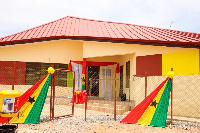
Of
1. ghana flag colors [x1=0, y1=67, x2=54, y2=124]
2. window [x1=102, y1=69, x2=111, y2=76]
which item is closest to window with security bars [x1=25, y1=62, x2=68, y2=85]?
window [x1=102, y1=69, x2=111, y2=76]

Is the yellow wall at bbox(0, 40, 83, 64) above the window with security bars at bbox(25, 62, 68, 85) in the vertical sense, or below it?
above

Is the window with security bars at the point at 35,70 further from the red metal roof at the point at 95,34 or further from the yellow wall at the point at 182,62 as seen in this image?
the yellow wall at the point at 182,62

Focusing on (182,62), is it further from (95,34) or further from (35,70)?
(35,70)

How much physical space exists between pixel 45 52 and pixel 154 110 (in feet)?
28.6

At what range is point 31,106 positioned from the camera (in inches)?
271

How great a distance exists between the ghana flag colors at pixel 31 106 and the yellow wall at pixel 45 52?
6.34m

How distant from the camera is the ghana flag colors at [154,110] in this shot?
661 cm

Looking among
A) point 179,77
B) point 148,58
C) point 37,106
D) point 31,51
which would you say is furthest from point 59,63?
point 179,77

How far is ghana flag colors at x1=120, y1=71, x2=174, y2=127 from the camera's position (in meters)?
6.61

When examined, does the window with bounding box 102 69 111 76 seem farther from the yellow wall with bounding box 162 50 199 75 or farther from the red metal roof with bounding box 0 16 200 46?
the yellow wall with bounding box 162 50 199 75

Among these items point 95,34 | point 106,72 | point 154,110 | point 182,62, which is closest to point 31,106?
point 154,110

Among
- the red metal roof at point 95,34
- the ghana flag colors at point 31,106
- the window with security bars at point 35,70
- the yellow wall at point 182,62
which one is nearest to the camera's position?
the ghana flag colors at point 31,106

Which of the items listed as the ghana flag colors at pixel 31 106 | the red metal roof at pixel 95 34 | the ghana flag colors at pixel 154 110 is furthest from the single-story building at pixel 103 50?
the ghana flag colors at pixel 31 106

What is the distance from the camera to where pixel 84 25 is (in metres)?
14.4
